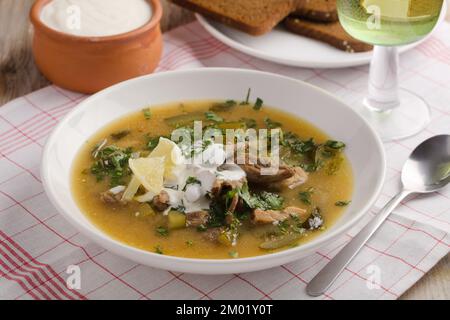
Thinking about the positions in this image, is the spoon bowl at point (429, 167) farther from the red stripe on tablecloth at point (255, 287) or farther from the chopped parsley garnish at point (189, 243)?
the chopped parsley garnish at point (189, 243)

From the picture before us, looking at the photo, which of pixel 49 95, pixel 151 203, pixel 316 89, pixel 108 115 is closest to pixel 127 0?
pixel 49 95

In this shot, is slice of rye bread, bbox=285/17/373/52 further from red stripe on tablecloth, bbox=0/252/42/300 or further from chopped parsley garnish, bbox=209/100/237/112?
red stripe on tablecloth, bbox=0/252/42/300

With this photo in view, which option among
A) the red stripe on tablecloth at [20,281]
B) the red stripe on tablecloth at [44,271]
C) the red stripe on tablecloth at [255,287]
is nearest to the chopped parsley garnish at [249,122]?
the red stripe on tablecloth at [255,287]

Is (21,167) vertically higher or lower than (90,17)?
Answer: lower

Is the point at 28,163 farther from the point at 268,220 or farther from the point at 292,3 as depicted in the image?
the point at 292,3

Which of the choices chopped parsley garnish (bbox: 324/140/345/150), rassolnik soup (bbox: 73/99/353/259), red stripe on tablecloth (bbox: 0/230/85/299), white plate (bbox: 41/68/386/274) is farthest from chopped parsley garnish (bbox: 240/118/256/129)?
red stripe on tablecloth (bbox: 0/230/85/299)

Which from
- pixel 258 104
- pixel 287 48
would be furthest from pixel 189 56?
pixel 258 104

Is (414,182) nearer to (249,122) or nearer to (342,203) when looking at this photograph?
(342,203)
